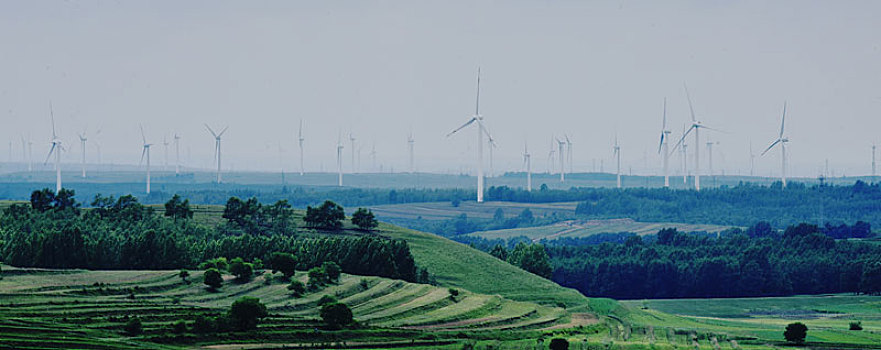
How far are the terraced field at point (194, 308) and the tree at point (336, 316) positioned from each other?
125 cm

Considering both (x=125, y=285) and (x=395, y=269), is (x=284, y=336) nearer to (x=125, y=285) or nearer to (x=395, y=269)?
(x=125, y=285)

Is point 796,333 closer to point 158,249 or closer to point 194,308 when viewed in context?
point 194,308

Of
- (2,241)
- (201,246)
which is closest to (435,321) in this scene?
(201,246)

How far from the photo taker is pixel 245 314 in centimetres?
11319

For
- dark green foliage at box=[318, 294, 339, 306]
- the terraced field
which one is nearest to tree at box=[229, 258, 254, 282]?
the terraced field

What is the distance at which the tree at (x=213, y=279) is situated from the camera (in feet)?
477

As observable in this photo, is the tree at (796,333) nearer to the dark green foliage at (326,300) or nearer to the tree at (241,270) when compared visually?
the dark green foliage at (326,300)

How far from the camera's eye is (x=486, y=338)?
12269cm

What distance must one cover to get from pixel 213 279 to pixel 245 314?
33.7 metres

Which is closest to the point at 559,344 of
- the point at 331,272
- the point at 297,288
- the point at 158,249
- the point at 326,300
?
the point at 326,300

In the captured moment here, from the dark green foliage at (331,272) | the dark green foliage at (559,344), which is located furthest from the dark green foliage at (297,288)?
the dark green foliage at (559,344)

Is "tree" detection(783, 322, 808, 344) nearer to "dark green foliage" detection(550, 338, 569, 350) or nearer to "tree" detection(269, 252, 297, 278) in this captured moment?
"dark green foliage" detection(550, 338, 569, 350)

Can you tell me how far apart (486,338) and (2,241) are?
85.5 m

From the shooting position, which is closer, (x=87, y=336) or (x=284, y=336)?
(x=87, y=336)
